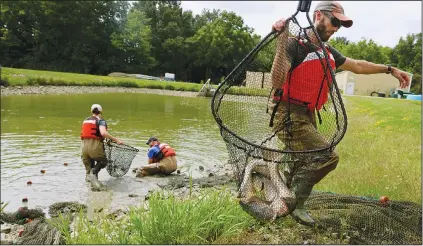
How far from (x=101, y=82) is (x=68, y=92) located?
709 cm

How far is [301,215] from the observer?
4008 millimetres

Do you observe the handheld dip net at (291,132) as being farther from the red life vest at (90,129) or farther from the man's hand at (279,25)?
the red life vest at (90,129)

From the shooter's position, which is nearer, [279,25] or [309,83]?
[279,25]

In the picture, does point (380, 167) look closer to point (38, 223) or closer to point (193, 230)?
point (193, 230)

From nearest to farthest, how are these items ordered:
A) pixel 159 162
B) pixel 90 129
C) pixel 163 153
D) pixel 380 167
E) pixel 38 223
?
pixel 38 223 < pixel 380 167 < pixel 90 129 < pixel 159 162 < pixel 163 153

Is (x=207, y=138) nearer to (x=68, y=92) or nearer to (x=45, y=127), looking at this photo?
(x=45, y=127)

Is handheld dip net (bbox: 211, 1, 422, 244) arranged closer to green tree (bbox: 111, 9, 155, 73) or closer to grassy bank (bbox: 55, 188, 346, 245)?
grassy bank (bbox: 55, 188, 346, 245)

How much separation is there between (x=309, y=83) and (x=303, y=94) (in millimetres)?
121

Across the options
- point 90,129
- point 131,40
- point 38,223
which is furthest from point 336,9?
point 131,40

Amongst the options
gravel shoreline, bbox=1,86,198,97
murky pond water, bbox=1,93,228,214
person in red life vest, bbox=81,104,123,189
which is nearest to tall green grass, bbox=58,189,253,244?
murky pond water, bbox=1,93,228,214

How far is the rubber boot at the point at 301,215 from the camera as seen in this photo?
155 inches

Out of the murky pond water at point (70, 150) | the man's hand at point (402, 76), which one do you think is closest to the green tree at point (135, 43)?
the murky pond water at point (70, 150)

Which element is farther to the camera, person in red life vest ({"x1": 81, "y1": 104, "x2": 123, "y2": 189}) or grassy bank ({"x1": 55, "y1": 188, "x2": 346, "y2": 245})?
person in red life vest ({"x1": 81, "y1": 104, "x2": 123, "y2": 189})

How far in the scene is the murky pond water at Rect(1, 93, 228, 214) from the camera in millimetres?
7527
